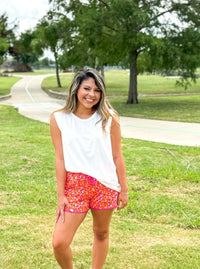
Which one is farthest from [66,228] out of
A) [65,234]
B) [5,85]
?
[5,85]

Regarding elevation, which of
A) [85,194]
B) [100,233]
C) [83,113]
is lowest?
[100,233]

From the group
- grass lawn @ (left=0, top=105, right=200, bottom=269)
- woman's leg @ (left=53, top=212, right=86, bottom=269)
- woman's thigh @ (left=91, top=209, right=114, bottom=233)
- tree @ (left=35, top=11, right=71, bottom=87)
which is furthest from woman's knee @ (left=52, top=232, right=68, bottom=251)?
tree @ (left=35, top=11, right=71, bottom=87)

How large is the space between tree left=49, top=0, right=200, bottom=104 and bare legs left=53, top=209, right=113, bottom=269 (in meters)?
14.6

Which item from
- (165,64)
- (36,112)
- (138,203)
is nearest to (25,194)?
(138,203)

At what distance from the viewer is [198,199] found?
17.0 ft

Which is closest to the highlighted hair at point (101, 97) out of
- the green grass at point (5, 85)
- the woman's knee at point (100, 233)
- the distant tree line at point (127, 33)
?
the woman's knee at point (100, 233)

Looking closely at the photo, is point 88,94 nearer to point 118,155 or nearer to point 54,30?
point 118,155

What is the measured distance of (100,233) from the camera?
2865 mm

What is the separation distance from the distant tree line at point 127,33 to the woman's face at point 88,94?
47.4ft

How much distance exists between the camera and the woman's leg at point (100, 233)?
2.76 metres

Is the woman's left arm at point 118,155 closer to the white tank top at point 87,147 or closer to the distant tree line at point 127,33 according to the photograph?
the white tank top at point 87,147

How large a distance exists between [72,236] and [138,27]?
16.2 metres

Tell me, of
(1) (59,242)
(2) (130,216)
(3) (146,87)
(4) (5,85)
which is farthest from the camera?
(4) (5,85)

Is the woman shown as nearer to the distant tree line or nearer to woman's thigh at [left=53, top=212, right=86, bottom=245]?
woman's thigh at [left=53, top=212, right=86, bottom=245]
